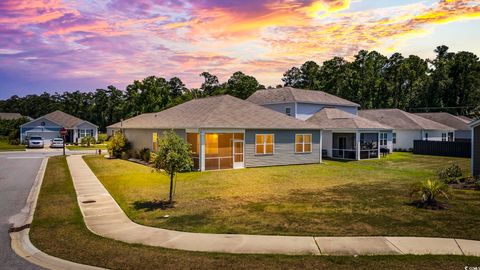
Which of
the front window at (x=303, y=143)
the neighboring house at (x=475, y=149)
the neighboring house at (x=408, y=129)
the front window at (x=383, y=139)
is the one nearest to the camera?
the neighboring house at (x=475, y=149)

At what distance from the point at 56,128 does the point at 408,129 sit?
191 ft

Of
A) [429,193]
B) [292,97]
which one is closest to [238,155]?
[429,193]

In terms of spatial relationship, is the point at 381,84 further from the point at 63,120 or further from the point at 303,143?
the point at 63,120

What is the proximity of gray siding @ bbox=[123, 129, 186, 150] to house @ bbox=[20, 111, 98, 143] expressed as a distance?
1124 inches

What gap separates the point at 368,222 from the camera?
11.8 meters

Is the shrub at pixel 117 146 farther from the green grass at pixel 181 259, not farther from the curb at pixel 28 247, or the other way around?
the green grass at pixel 181 259

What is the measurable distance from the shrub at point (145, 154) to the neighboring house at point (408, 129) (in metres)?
31.4

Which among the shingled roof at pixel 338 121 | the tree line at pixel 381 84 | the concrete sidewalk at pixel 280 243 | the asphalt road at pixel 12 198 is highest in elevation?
the tree line at pixel 381 84

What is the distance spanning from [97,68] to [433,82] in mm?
69198

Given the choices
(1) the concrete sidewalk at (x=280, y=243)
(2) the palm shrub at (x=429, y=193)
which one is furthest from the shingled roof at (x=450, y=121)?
(1) the concrete sidewalk at (x=280, y=243)

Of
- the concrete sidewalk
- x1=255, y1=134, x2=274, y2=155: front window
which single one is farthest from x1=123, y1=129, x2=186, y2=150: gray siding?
the concrete sidewalk

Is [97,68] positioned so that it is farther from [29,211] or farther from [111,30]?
[29,211]

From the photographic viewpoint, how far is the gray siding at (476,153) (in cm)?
2158

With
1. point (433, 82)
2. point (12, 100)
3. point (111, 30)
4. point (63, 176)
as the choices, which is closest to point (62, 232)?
point (63, 176)
